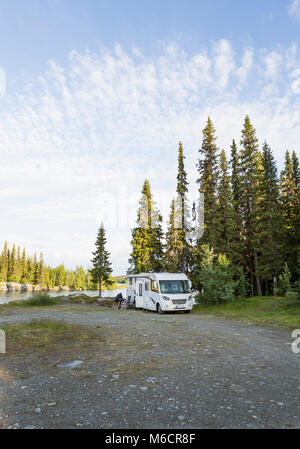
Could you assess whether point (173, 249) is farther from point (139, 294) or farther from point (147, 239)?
point (139, 294)

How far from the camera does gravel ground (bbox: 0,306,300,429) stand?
145 inches

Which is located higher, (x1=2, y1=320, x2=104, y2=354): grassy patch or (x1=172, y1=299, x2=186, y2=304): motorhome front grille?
(x1=172, y1=299, x2=186, y2=304): motorhome front grille

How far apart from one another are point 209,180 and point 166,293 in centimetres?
1455

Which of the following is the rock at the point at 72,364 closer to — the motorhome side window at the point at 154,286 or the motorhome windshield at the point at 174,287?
the motorhome windshield at the point at 174,287

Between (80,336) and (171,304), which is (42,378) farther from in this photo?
(171,304)

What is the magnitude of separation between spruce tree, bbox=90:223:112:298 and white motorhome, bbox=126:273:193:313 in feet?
85.8

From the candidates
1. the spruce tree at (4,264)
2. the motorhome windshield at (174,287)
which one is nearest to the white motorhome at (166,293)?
the motorhome windshield at (174,287)

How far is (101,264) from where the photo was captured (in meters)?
48.2

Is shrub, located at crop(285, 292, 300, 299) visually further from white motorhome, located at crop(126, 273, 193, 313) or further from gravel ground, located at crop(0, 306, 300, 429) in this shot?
gravel ground, located at crop(0, 306, 300, 429)

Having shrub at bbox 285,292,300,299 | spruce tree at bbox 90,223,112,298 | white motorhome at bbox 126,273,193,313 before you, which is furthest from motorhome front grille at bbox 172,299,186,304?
spruce tree at bbox 90,223,112,298

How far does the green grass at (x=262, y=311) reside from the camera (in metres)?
13.4

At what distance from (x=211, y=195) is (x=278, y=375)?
24.3 m

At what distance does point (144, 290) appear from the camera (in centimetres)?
2188
